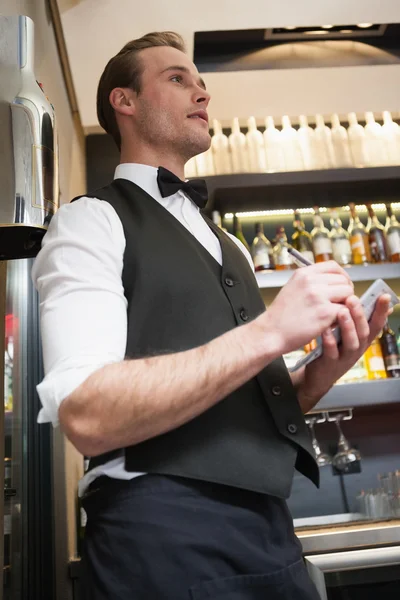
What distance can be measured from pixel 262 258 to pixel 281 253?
118 millimetres

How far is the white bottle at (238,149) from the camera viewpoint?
10.2ft

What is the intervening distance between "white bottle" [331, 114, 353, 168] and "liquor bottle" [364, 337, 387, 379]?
918mm

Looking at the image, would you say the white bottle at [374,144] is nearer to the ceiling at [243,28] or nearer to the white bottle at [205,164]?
the ceiling at [243,28]

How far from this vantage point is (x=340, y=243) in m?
3.04

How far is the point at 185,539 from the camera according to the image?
33.2 inches

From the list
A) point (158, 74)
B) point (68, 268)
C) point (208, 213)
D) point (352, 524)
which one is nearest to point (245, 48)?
point (208, 213)

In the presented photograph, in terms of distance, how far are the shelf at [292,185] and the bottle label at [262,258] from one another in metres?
0.27

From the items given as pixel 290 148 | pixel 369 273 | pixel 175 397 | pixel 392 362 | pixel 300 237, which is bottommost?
pixel 175 397

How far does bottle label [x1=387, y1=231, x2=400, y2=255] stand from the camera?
3018mm

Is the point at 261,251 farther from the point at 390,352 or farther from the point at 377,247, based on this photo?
the point at 390,352

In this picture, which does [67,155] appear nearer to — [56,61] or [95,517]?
[56,61]

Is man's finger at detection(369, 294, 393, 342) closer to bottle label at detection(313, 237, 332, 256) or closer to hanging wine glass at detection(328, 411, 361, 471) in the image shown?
hanging wine glass at detection(328, 411, 361, 471)

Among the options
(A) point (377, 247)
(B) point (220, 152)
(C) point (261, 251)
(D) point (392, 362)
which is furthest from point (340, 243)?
(B) point (220, 152)

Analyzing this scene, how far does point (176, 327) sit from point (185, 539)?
30 cm
